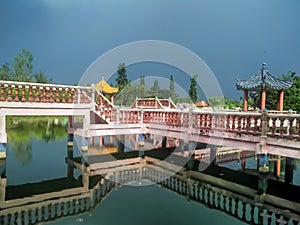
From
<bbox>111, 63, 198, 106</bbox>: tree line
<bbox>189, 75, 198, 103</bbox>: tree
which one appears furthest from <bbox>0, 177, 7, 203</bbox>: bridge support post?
<bbox>189, 75, 198, 103</bbox>: tree

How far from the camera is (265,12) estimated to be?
7906cm

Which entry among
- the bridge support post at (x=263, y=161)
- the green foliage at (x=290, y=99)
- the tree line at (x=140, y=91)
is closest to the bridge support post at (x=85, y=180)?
the bridge support post at (x=263, y=161)

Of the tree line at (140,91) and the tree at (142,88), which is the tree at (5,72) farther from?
the tree at (142,88)

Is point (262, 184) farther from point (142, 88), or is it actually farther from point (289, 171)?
point (142, 88)

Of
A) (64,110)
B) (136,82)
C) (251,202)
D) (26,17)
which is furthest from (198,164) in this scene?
(26,17)

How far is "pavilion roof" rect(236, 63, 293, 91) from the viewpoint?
37.0ft

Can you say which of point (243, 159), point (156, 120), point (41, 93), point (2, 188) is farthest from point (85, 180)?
point (243, 159)

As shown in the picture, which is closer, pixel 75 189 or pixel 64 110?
pixel 75 189

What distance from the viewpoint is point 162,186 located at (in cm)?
622

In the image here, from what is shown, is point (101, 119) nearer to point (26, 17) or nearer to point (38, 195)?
point (38, 195)

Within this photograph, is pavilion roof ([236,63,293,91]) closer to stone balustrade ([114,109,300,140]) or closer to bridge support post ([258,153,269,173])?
stone balustrade ([114,109,300,140])

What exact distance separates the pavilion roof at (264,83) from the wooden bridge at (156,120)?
3.08m

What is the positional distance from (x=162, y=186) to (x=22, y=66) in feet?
76.1

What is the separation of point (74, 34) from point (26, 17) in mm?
19154
